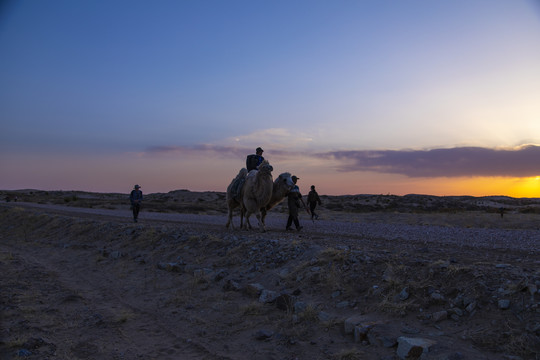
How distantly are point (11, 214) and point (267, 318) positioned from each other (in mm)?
32089

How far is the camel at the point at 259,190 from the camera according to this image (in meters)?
14.5

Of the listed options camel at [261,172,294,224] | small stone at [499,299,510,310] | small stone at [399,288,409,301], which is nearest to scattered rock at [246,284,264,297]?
small stone at [399,288,409,301]

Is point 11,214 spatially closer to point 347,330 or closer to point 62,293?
point 62,293

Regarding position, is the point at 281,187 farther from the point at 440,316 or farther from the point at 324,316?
the point at 440,316

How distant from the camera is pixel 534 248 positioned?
10.8 meters

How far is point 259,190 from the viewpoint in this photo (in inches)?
578

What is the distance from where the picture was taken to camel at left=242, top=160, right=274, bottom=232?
47.4 feet

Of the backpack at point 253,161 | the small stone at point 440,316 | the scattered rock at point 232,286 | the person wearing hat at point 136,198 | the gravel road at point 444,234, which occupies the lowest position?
the scattered rock at point 232,286

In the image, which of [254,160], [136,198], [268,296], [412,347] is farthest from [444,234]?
[136,198]

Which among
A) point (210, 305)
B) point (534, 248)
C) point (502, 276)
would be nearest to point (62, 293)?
point (210, 305)

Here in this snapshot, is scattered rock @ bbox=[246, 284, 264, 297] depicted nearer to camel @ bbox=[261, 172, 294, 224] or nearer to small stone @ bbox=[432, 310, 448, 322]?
small stone @ bbox=[432, 310, 448, 322]

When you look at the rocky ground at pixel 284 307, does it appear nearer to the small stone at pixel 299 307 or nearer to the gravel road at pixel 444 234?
the small stone at pixel 299 307

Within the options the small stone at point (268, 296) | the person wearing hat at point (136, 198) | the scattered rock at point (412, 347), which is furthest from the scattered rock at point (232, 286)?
the person wearing hat at point (136, 198)

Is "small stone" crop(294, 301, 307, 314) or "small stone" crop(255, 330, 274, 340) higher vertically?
"small stone" crop(294, 301, 307, 314)
